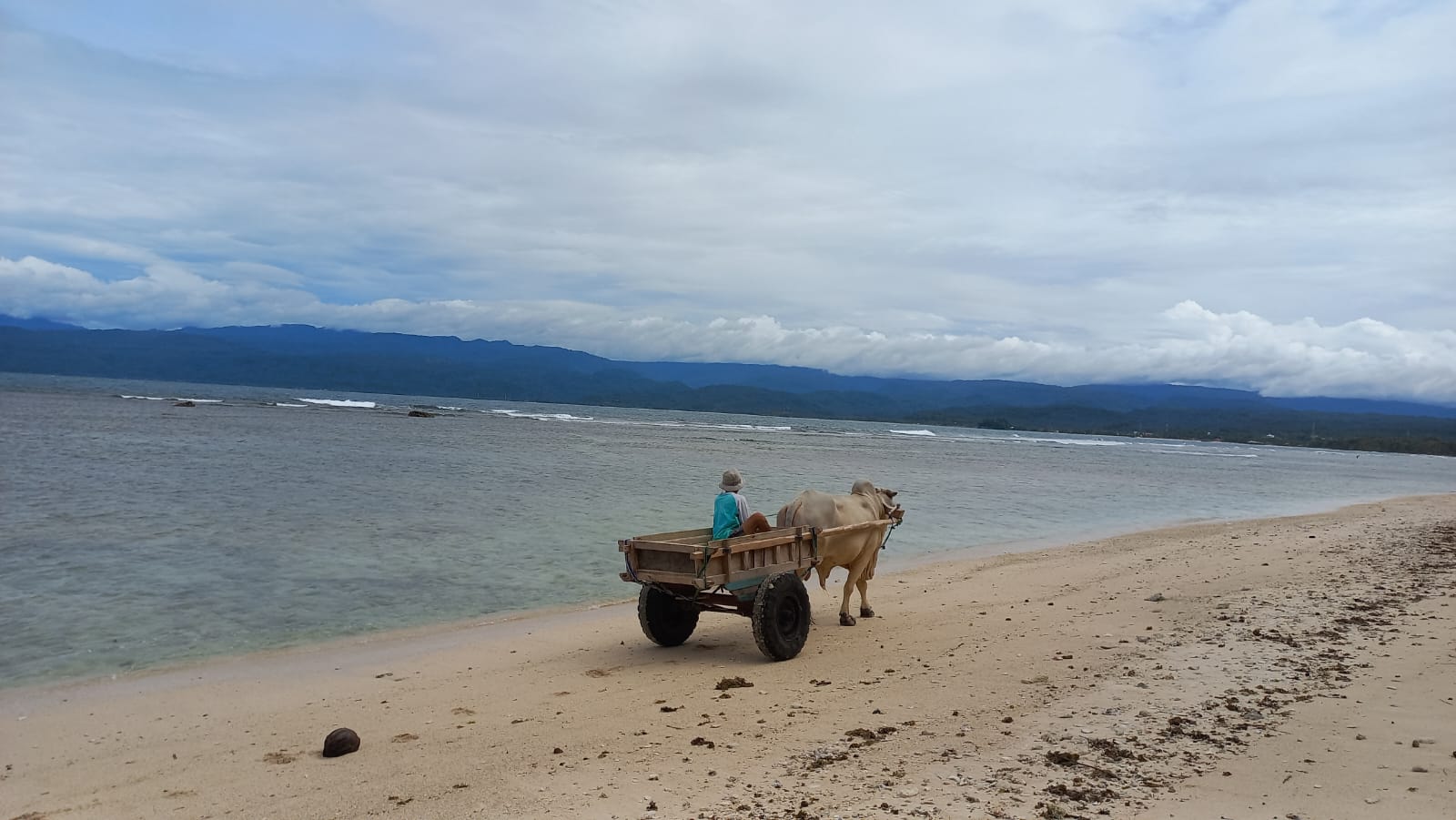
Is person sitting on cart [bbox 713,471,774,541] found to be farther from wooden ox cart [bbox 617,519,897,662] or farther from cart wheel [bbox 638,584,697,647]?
cart wheel [bbox 638,584,697,647]

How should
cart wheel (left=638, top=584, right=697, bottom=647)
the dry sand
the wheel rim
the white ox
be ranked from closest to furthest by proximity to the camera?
the dry sand < the wheel rim < cart wheel (left=638, top=584, right=697, bottom=647) < the white ox

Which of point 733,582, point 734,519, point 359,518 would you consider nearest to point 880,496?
point 734,519

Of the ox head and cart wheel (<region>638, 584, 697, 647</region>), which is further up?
the ox head

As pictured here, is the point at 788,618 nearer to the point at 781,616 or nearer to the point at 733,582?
the point at 781,616

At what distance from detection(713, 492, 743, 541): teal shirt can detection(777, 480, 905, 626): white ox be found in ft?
2.20

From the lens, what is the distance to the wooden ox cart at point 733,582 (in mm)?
8594

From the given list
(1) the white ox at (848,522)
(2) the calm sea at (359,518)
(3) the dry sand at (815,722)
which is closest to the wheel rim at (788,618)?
(3) the dry sand at (815,722)

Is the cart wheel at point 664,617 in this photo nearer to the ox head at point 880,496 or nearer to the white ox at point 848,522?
the white ox at point 848,522

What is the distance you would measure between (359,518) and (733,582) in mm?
13369

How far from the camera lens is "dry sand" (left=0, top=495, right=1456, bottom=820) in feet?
17.7

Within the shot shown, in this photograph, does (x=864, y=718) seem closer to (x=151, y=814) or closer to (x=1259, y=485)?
(x=151, y=814)

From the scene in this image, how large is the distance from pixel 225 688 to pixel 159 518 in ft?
37.8

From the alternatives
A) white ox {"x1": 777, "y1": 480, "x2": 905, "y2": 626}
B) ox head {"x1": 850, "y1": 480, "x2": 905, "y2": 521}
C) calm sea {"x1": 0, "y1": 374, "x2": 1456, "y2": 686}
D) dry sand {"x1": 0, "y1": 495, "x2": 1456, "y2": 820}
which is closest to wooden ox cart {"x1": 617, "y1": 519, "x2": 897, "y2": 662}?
dry sand {"x1": 0, "y1": 495, "x2": 1456, "y2": 820}

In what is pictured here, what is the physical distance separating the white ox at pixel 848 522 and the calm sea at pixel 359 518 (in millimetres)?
4056
